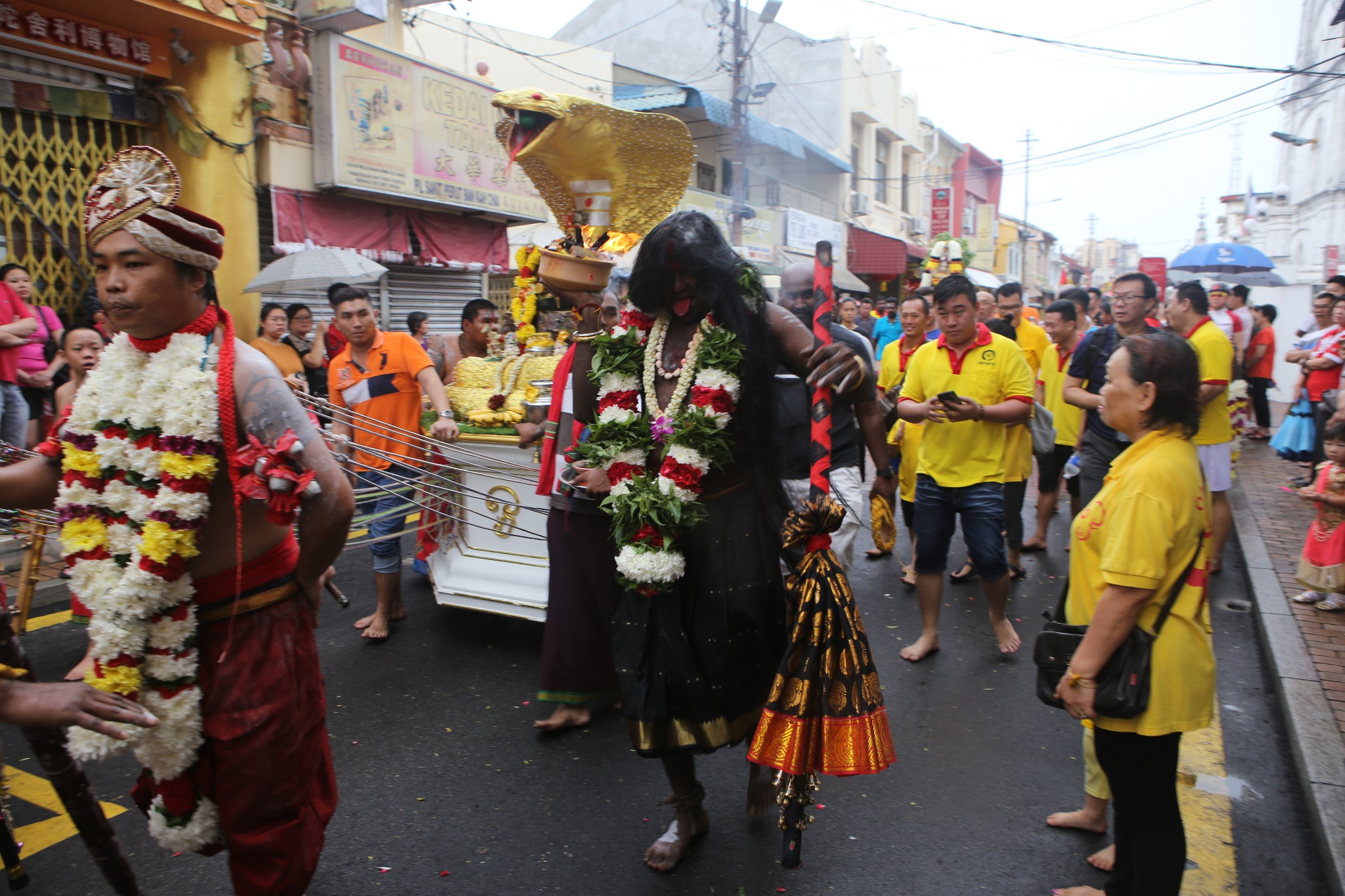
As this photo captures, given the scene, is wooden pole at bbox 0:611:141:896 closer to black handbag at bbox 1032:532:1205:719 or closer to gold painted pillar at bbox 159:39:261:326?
black handbag at bbox 1032:532:1205:719

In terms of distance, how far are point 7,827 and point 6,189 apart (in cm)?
810

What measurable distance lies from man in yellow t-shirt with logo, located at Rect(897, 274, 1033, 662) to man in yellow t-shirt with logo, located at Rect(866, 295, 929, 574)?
0.24 metres

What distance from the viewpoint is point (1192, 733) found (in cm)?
430

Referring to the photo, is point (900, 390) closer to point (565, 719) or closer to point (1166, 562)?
point (565, 719)

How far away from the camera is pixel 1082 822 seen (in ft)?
11.0

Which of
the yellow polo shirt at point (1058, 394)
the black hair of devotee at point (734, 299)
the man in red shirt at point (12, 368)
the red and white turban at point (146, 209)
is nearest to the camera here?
the red and white turban at point (146, 209)

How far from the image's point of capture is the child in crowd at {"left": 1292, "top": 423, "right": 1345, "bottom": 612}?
561 cm

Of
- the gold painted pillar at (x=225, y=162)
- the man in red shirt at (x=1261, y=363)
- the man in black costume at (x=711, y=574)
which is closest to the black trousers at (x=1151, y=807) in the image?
the man in black costume at (x=711, y=574)

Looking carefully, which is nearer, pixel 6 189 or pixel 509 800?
pixel 509 800

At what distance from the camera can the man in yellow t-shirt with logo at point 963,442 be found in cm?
494

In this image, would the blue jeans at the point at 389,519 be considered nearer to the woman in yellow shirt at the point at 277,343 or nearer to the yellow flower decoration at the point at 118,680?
the woman in yellow shirt at the point at 277,343

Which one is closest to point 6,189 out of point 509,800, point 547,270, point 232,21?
point 232,21

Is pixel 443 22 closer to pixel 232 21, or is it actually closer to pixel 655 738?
pixel 232 21

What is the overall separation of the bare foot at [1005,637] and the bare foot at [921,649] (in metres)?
0.36
